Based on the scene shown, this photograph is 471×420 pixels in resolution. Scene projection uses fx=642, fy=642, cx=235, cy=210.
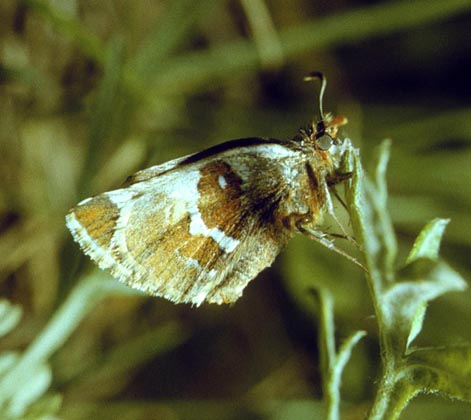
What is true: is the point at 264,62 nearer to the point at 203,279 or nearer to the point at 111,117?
the point at 111,117

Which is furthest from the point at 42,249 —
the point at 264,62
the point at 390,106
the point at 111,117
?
the point at 390,106

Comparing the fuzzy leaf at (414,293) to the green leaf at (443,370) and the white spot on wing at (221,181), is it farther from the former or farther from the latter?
the white spot on wing at (221,181)

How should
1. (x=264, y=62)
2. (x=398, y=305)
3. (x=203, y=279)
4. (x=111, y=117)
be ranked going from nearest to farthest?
(x=398, y=305)
(x=203, y=279)
(x=111, y=117)
(x=264, y=62)

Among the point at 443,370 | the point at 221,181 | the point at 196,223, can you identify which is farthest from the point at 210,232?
the point at 443,370

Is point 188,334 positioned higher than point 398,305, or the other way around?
point 398,305

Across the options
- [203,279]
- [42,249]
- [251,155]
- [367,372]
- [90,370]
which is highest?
[251,155]

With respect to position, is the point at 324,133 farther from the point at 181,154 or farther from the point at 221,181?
the point at 181,154

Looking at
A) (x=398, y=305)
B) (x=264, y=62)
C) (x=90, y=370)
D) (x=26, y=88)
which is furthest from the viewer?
(x=264, y=62)

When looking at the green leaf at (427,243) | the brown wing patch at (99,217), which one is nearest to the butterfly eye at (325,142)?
the green leaf at (427,243)
